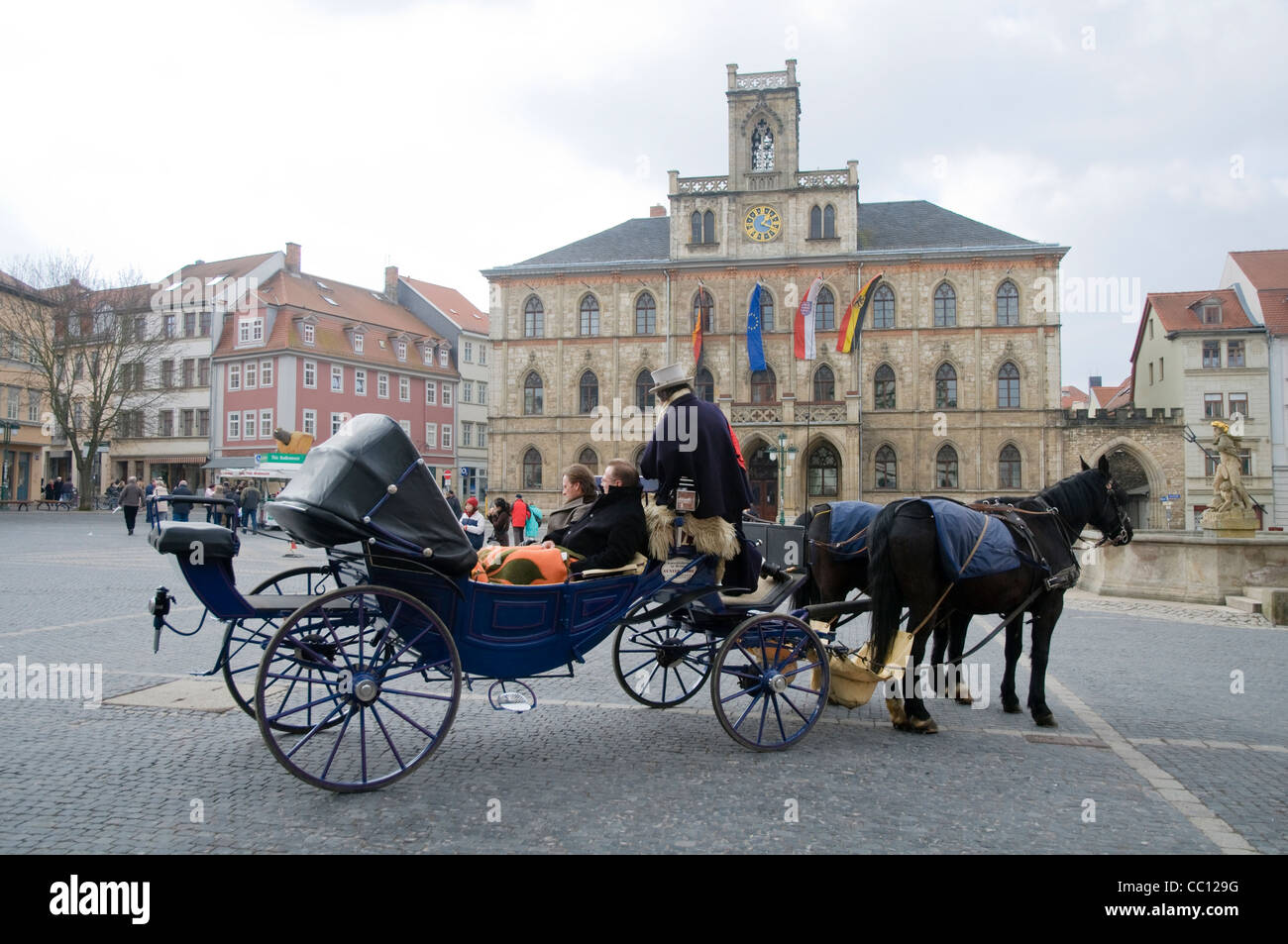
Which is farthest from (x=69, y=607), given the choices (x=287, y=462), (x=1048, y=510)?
(x=1048, y=510)

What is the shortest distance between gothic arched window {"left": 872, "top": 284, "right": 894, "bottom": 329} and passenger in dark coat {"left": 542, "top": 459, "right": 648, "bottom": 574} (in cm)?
3925

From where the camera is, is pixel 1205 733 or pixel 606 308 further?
pixel 606 308

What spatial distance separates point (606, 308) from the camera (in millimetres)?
44375

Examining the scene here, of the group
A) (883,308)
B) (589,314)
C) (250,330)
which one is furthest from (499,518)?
(250,330)

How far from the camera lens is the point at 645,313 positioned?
4416cm

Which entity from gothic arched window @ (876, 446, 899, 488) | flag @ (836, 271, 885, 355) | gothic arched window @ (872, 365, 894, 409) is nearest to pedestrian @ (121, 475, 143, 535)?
flag @ (836, 271, 885, 355)

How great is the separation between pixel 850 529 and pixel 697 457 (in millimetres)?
1939

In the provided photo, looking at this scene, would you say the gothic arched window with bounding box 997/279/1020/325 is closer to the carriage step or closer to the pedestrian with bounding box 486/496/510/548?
the carriage step

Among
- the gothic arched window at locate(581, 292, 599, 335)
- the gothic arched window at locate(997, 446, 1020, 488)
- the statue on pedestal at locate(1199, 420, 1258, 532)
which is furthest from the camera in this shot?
the gothic arched window at locate(581, 292, 599, 335)

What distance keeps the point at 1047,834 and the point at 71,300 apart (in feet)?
150

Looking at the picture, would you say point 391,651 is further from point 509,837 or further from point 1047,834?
point 1047,834

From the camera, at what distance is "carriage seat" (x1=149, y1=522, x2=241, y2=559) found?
4.13 m

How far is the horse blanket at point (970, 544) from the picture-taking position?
5.75 meters

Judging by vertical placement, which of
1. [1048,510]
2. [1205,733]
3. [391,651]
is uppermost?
[1048,510]
